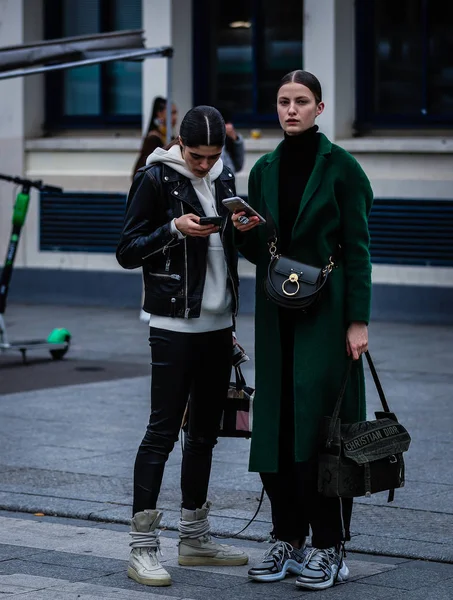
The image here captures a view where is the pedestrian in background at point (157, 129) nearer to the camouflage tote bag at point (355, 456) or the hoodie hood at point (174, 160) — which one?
the hoodie hood at point (174, 160)

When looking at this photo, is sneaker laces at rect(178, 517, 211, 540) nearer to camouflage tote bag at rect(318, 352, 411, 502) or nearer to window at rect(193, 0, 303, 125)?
camouflage tote bag at rect(318, 352, 411, 502)

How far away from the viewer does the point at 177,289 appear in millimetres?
5641

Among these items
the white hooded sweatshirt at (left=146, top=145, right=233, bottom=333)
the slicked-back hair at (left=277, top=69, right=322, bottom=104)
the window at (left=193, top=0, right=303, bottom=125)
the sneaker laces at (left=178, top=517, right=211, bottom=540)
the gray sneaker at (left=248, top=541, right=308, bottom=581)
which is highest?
the window at (left=193, top=0, right=303, bottom=125)

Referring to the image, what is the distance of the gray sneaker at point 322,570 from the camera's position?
5.54 metres

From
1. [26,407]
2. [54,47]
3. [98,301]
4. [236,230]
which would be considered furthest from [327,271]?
[98,301]

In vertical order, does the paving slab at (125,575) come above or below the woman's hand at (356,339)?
below

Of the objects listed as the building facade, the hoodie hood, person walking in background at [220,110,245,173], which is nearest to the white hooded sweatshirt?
the hoodie hood

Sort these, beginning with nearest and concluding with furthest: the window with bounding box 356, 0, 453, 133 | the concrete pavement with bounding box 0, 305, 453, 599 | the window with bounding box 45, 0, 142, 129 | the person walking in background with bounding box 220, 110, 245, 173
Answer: the concrete pavement with bounding box 0, 305, 453, 599
the person walking in background with bounding box 220, 110, 245, 173
the window with bounding box 356, 0, 453, 133
the window with bounding box 45, 0, 142, 129

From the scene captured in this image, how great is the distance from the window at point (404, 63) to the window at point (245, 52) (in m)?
0.89

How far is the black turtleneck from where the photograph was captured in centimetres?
563

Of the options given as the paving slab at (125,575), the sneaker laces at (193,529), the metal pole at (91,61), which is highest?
the metal pole at (91,61)

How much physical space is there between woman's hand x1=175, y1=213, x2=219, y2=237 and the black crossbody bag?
0.91 feet

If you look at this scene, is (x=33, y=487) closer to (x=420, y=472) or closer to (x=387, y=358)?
(x=420, y=472)

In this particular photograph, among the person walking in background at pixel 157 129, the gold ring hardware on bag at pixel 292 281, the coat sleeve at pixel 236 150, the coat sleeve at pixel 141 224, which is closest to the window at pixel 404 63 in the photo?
the coat sleeve at pixel 236 150
